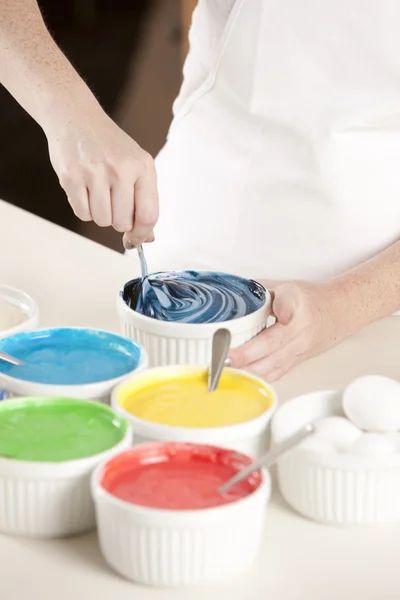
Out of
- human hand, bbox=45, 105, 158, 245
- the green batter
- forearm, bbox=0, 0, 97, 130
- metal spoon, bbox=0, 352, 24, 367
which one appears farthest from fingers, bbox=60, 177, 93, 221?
the green batter

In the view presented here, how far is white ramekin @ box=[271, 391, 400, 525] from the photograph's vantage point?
1.10 m

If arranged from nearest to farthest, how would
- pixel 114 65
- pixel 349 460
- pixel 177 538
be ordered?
pixel 177 538
pixel 349 460
pixel 114 65

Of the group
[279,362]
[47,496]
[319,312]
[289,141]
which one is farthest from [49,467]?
[289,141]

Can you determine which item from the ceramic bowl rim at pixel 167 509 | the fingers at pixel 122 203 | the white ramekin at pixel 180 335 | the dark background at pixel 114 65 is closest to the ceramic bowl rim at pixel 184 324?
the white ramekin at pixel 180 335

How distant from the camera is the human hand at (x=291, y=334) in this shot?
1.43 meters

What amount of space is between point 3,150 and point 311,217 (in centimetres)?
286

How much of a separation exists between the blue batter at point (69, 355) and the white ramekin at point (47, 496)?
0.21 meters

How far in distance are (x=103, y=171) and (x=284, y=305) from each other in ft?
1.08

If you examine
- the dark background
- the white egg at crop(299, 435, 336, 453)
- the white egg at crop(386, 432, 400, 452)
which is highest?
the white egg at crop(386, 432, 400, 452)

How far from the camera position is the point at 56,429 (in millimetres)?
1159

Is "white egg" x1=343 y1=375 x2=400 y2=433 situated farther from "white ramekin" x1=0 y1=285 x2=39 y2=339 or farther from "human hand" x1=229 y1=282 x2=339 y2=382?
"white ramekin" x1=0 y1=285 x2=39 y2=339

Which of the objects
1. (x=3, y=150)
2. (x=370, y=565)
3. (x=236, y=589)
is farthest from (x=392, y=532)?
(x=3, y=150)

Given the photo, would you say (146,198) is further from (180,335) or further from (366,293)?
(366,293)

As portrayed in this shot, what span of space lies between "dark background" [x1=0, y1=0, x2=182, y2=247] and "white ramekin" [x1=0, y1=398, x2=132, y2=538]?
10.2 ft
